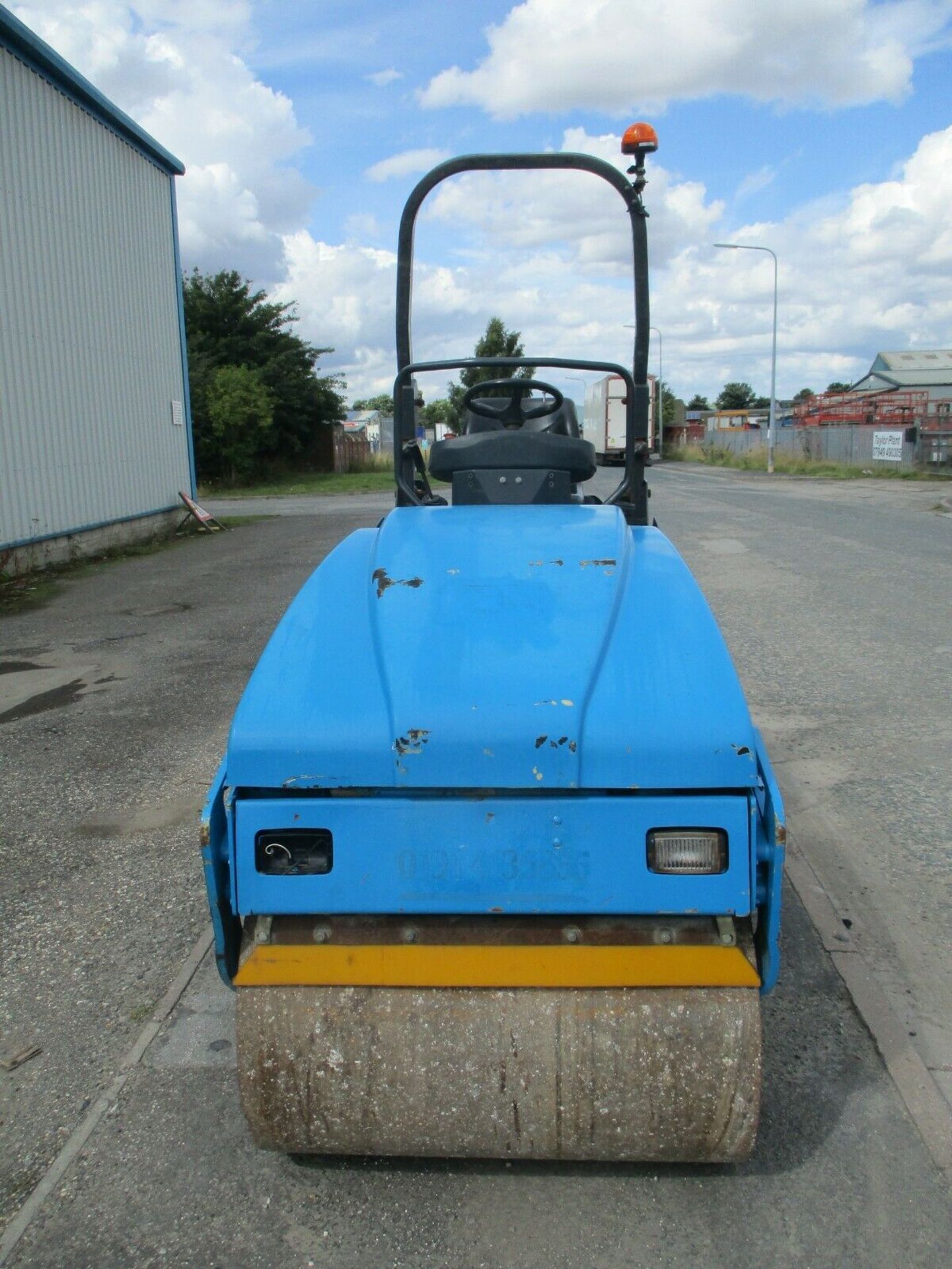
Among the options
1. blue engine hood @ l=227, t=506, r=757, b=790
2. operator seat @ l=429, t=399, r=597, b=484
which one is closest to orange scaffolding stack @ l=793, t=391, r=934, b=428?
A: operator seat @ l=429, t=399, r=597, b=484

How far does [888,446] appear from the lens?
107 feet

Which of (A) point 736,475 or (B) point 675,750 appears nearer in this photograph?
(B) point 675,750

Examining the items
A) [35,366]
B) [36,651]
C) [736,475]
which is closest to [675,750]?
[36,651]

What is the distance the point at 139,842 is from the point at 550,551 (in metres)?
2.52

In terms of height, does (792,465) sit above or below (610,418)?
below

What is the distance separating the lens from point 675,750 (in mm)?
2213

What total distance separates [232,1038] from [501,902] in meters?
1.22

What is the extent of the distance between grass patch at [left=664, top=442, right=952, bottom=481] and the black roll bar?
26.1m

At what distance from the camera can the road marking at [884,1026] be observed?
2600 mm

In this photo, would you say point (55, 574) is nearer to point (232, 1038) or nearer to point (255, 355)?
point (232, 1038)

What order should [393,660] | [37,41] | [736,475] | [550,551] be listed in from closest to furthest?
[393,660], [550,551], [37,41], [736,475]

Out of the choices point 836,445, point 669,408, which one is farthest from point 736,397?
point 836,445

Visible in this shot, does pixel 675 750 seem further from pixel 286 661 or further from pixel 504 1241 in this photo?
pixel 504 1241

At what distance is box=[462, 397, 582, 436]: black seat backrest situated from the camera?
4199mm
